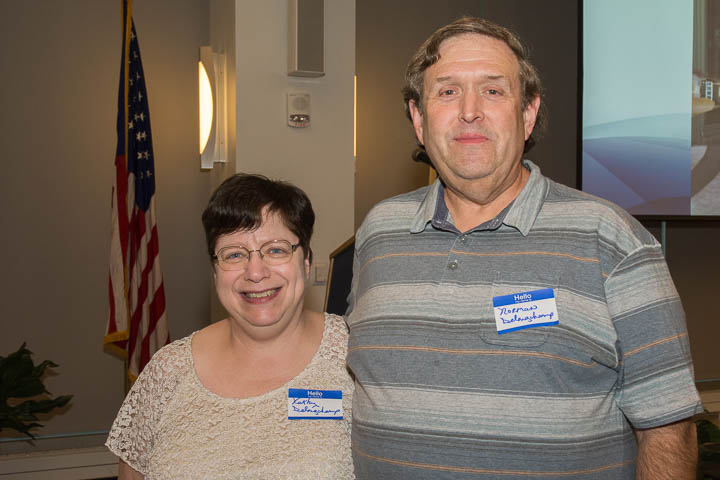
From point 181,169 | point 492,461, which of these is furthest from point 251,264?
point 181,169

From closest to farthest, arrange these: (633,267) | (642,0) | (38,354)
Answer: (633,267) → (38,354) → (642,0)

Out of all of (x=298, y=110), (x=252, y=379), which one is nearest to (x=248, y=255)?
(x=252, y=379)

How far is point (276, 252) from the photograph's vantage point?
5.98 feet

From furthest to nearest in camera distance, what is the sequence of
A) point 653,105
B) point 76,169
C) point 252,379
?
point 653,105
point 76,169
point 252,379

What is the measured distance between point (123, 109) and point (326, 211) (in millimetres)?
1292

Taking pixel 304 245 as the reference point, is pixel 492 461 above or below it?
below

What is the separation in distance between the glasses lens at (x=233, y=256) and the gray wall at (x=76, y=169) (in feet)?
9.40

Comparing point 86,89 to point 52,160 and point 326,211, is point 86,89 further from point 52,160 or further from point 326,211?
point 326,211

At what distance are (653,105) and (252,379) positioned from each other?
12.4ft

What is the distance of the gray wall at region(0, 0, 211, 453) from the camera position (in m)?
4.18

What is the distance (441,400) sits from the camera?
4.69 feet


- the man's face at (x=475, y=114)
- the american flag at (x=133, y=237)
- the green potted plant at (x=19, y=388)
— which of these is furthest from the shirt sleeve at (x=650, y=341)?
the american flag at (x=133, y=237)

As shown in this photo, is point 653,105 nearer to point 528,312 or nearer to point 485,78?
point 485,78

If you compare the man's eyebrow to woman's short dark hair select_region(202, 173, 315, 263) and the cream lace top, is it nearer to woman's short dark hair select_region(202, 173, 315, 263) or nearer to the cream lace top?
woman's short dark hair select_region(202, 173, 315, 263)
